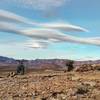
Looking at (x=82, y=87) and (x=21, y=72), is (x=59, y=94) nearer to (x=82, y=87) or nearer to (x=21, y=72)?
(x=82, y=87)

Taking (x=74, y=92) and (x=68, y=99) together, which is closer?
(x=68, y=99)

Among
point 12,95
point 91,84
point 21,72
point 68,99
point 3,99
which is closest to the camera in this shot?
point 68,99

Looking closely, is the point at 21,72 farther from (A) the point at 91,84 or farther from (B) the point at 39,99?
(B) the point at 39,99

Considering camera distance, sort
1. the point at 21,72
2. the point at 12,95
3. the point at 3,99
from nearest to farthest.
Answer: the point at 3,99, the point at 12,95, the point at 21,72

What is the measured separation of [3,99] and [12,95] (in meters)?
2.27

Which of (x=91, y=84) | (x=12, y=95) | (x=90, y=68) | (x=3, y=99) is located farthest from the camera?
(x=90, y=68)

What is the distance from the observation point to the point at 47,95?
29.2 m

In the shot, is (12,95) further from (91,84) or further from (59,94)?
(91,84)

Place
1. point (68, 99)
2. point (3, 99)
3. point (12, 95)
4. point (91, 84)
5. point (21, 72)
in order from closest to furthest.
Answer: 1. point (68, 99)
2. point (3, 99)
3. point (12, 95)
4. point (91, 84)
5. point (21, 72)

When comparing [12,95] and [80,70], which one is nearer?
[12,95]

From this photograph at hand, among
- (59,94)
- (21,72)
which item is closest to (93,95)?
(59,94)

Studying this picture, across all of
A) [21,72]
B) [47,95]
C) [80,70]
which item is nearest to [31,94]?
[47,95]

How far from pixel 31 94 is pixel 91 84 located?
7361 millimetres

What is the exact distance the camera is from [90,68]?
5762cm
